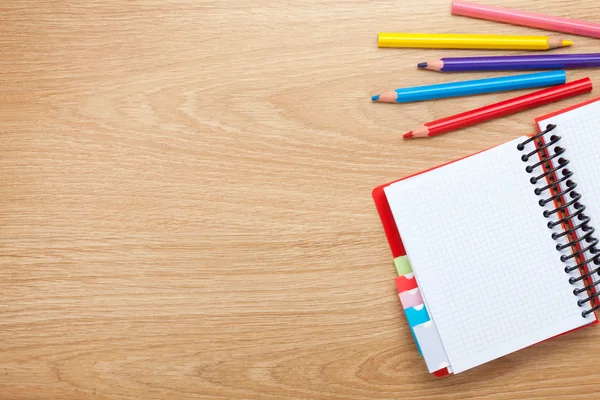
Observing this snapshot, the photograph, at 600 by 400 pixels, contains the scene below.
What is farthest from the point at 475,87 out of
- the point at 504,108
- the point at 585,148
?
the point at 585,148

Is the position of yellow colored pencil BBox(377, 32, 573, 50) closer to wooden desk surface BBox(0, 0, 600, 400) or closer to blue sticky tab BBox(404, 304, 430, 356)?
wooden desk surface BBox(0, 0, 600, 400)

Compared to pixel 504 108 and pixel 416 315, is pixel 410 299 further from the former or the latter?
pixel 504 108

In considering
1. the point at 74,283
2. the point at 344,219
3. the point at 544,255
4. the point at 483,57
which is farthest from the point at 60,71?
the point at 544,255

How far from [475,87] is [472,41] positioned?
6 centimetres

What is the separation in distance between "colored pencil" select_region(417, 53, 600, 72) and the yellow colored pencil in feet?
0.05

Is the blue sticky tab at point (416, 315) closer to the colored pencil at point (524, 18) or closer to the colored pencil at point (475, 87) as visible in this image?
the colored pencil at point (475, 87)

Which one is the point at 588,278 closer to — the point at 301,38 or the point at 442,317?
the point at 442,317

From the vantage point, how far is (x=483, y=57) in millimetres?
785

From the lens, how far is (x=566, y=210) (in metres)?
0.77

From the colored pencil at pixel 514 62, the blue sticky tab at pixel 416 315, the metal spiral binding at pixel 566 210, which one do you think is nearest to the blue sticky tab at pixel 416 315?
the blue sticky tab at pixel 416 315

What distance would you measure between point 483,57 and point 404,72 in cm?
11

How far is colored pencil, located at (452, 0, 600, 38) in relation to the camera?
782 mm

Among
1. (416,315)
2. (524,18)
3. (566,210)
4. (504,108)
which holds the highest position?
(524,18)

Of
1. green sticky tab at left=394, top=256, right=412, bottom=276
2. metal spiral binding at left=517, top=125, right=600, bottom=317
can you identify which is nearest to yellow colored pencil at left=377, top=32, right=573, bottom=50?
metal spiral binding at left=517, top=125, right=600, bottom=317
